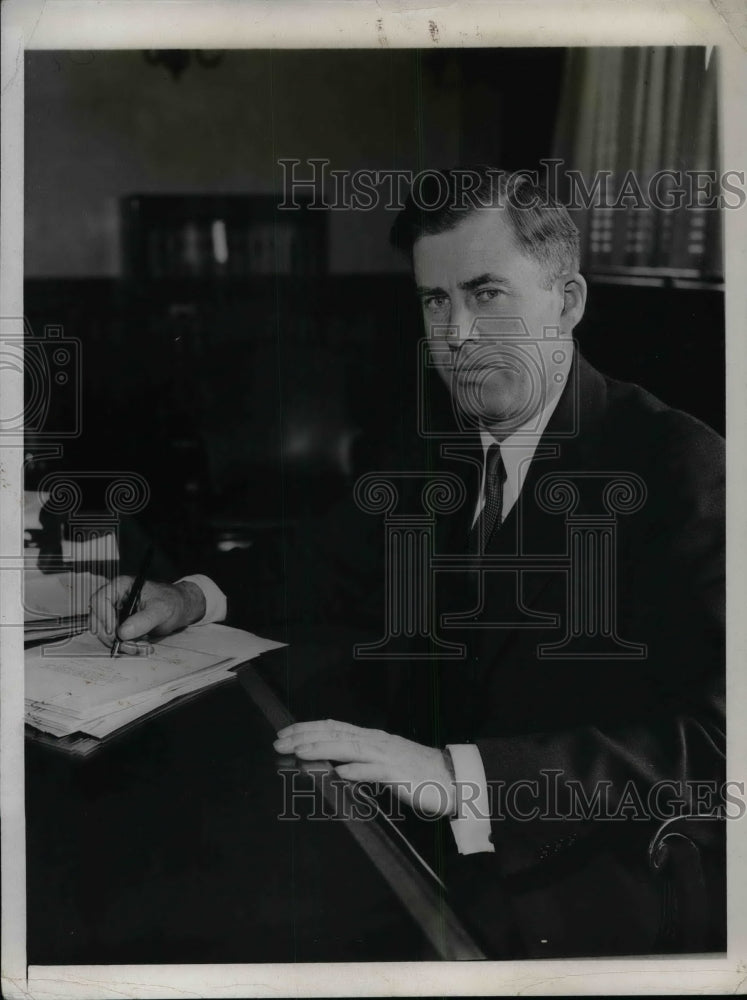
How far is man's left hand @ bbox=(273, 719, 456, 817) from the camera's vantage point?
5.08 ft

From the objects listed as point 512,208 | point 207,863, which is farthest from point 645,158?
point 207,863

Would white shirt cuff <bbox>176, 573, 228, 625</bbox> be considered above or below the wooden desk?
above

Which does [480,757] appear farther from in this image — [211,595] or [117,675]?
[117,675]

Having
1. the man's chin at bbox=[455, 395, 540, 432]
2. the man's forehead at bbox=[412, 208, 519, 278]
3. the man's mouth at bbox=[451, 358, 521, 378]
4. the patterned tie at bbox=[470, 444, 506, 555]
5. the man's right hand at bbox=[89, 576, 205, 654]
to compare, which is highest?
the man's forehead at bbox=[412, 208, 519, 278]

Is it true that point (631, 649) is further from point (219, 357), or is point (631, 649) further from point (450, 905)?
point (219, 357)

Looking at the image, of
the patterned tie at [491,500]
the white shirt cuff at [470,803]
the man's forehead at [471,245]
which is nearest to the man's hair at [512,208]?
the man's forehead at [471,245]

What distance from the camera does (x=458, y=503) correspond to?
156 centimetres

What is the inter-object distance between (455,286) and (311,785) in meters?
0.90

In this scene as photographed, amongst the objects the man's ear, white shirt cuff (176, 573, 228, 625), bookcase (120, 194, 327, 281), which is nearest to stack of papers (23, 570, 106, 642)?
white shirt cuff (176, 573, 228, 625)

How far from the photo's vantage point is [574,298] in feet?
5.04

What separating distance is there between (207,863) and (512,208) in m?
1.25

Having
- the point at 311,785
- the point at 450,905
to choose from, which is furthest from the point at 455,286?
the point at 450,905

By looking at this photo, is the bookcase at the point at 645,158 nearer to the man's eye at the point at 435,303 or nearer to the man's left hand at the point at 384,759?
the man's eye at the point at 435,303

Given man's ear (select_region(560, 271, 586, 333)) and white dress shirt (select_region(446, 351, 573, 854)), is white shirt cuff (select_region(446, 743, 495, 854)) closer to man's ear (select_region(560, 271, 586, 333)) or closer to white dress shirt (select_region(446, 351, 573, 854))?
white dress shirt (select_region(446, 351, 573, 854))
